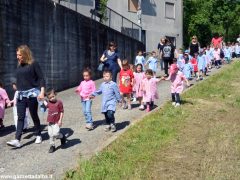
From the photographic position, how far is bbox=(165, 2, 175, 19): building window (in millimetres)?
42625

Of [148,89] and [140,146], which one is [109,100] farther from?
[148,89]

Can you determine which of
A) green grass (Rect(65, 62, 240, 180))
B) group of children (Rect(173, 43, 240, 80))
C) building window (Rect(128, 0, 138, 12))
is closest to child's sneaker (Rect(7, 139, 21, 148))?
green grass (Rect(65, 62, 240, 180))

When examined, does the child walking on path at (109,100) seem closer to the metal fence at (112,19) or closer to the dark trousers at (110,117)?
the dark trousers at (110,117)

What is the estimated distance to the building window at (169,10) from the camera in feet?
140

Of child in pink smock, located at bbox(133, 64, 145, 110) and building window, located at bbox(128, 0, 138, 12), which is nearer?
child in pink smock, located at bbox(133, 64, 145, 110)

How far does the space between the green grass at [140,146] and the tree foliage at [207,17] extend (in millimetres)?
41518

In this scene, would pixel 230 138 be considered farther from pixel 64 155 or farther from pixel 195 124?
pixel 64 155

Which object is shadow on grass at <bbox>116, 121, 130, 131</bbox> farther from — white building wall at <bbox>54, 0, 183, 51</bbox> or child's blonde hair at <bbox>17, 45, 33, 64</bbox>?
white building wall at <bbox>54, 0, 183, 51</bbox>

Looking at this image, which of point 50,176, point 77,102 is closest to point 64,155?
point 50,176

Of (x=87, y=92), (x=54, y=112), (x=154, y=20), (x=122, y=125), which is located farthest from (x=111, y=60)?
(x=154, y=20)

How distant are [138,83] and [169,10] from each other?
99.1ft

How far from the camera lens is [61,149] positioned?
29.5 ft

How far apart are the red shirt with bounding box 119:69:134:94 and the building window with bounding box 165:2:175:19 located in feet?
98.8

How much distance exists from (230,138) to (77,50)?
1168 centimetres
